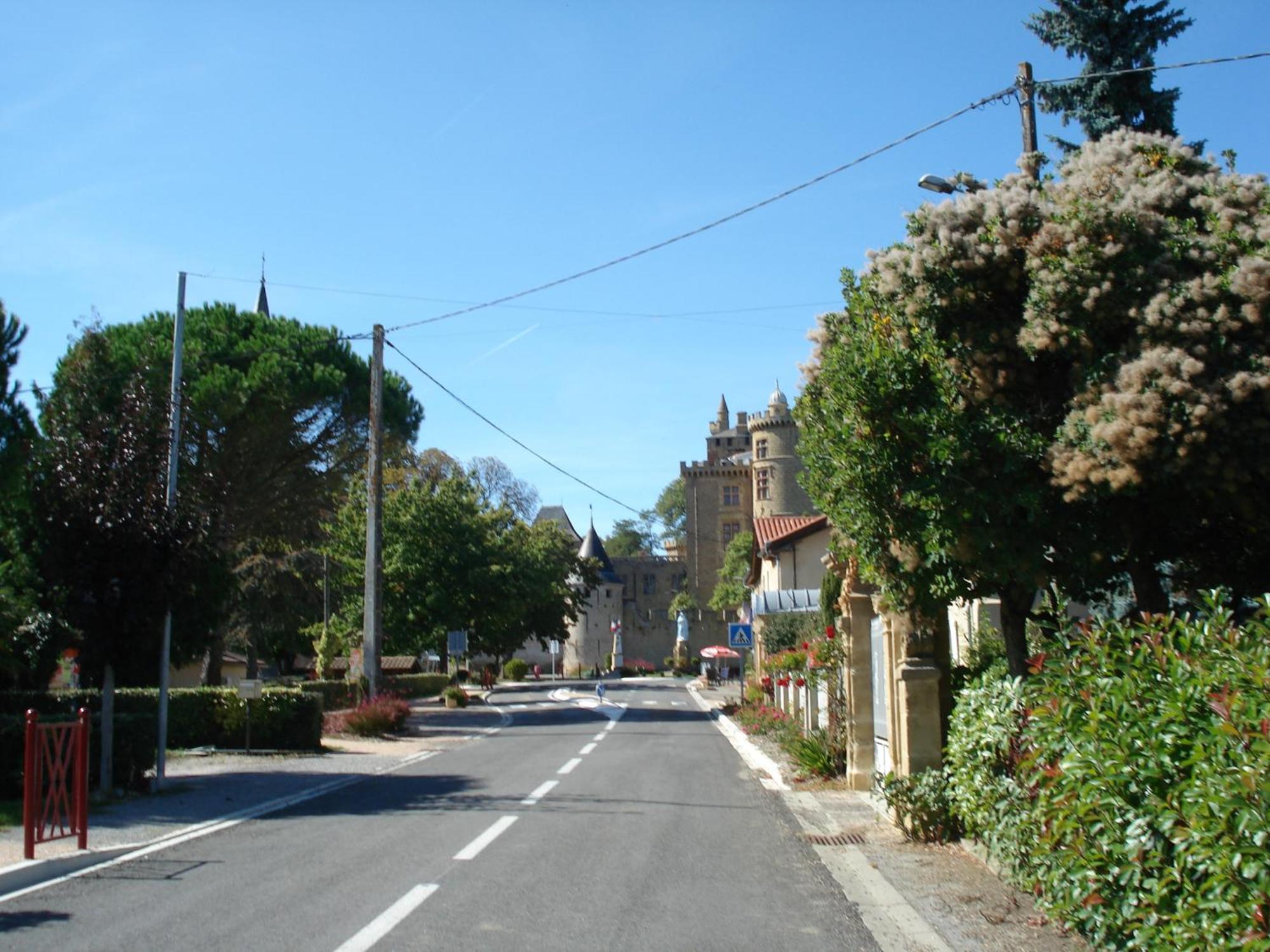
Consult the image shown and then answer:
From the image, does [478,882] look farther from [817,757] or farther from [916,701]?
[817,757]

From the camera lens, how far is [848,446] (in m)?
9.73

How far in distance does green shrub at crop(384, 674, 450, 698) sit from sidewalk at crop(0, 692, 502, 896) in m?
14.9

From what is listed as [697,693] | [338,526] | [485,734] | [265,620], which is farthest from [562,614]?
[485,734]

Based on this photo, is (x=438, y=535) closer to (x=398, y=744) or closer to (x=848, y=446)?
(x=398, y=744)

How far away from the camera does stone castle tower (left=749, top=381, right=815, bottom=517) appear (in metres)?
79.2

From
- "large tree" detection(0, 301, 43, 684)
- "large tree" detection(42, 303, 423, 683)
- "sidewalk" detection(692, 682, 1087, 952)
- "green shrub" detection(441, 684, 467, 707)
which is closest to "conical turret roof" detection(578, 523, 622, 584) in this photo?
"green shrub" detection(441, 684, 467, 707)

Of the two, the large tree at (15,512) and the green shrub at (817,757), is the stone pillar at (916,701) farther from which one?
the large tree at (15,512)

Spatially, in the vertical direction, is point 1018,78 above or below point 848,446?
above

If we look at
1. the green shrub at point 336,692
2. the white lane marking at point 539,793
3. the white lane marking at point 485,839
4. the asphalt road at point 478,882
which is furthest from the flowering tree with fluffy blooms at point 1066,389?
the green shrub at point 336,692

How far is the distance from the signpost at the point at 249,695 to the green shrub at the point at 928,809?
553 inches

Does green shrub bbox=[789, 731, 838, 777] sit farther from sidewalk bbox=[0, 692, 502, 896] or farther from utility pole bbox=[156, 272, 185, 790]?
utility pole bbox=[156, 272, 185, 790]

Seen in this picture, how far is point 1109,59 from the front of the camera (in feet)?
45.5

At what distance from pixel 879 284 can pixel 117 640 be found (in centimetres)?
1057

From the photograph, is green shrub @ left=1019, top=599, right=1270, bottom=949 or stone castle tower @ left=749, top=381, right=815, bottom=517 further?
stone castle tower @ left=749, top=381, right=815, bottom=517
